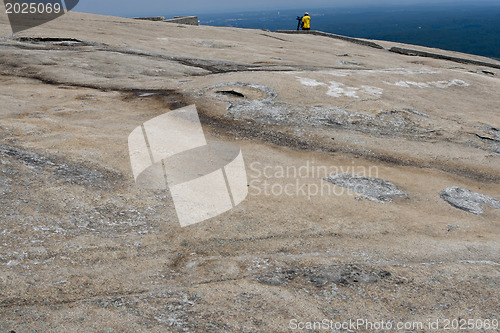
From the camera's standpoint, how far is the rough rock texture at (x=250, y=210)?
5.40m

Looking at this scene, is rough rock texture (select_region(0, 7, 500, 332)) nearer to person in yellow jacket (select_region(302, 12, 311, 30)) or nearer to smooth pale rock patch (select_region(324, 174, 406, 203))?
smooth pale rock patch (select_region(324, 174, 406, 203))

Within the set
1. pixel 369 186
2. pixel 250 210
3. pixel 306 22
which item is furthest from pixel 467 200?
pixel 306 22

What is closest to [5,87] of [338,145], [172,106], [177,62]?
[172,106]

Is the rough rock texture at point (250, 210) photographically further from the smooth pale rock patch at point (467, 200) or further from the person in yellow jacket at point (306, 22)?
the person in yellow jacket at point (306, 22)

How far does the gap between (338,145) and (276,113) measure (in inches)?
99.1

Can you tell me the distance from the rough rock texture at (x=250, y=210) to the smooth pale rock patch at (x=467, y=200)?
233 millimetres

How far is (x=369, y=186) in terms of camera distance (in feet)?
30.7

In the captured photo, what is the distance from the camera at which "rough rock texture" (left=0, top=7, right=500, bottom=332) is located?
213 inches

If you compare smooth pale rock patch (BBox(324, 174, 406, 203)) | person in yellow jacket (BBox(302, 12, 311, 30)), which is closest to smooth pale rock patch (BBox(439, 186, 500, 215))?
smooth pale rock patch (BBox(324, 174, 406, 203))

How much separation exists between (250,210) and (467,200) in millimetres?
5371

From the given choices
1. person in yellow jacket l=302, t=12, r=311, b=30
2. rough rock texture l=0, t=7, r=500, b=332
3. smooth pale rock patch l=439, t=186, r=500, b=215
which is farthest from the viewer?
person in yellow jacket l=302, t=12, r=311, b=30

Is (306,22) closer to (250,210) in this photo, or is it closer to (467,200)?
(467,200)

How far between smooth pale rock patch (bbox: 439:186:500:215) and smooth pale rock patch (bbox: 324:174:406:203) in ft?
3.70

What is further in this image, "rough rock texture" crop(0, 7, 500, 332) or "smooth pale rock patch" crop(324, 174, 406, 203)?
"smooth pale rock patch" crop(324, 174, 406, 203)
